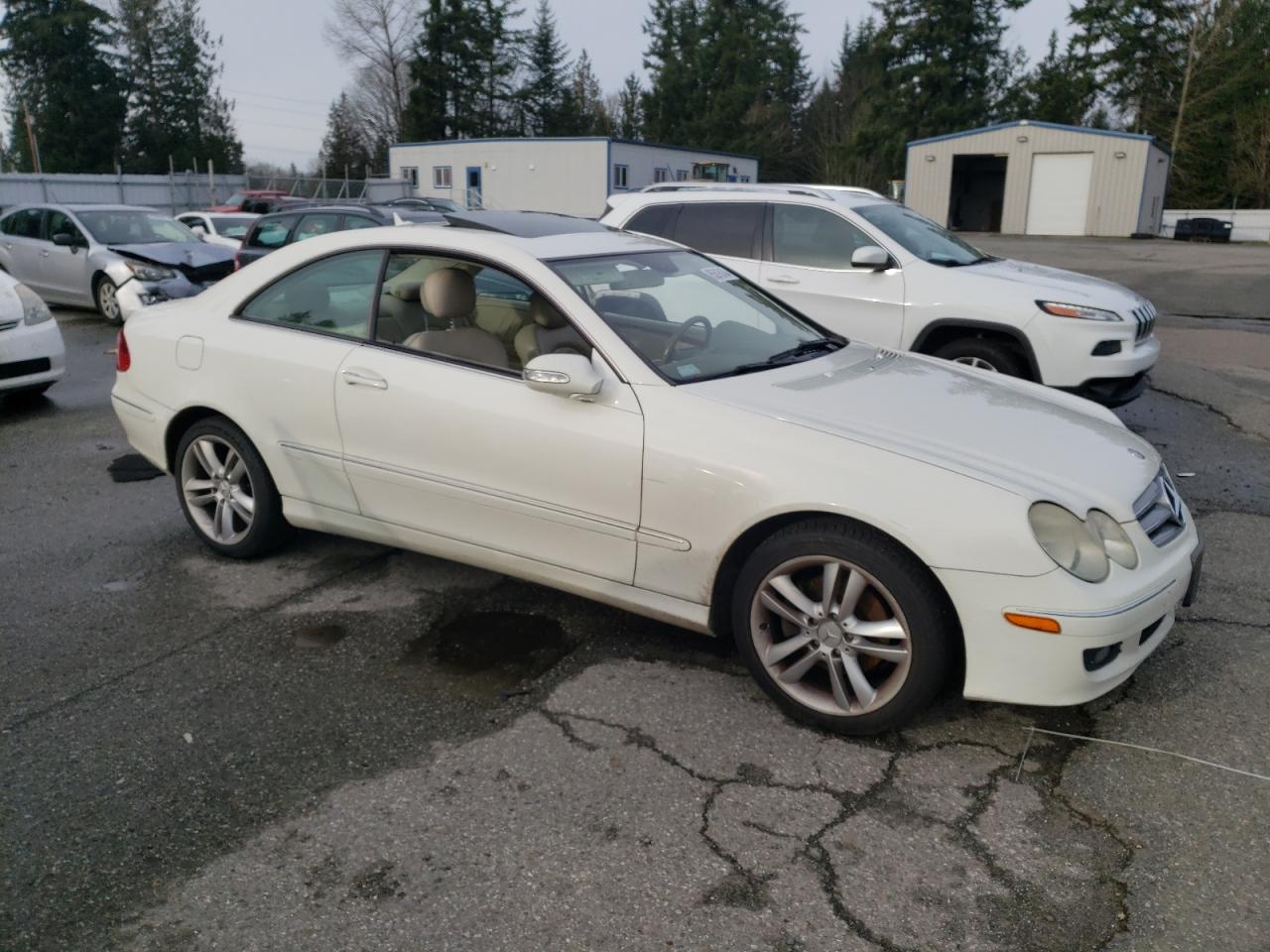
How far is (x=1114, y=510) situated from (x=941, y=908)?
1.37 m

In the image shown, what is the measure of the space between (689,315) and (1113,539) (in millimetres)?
1895

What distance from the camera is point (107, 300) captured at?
13.6m

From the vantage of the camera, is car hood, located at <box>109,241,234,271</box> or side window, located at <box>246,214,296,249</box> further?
side window, located at <box>246,214,296,249</box>

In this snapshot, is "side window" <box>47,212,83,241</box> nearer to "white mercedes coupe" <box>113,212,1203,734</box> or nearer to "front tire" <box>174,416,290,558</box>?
"white mercedes coupe" <box>113,212,1203,734</box>

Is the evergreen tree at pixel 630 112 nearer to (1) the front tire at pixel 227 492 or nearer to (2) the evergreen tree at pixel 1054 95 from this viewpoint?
(2) the evergreen tree at pixel 1054 95

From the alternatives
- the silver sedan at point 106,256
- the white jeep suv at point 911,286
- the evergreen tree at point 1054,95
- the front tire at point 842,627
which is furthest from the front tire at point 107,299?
the evergreen tree at point 1054,95

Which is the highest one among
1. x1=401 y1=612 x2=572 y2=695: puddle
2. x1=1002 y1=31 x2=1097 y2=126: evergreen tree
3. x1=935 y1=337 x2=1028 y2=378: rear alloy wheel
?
x1=1002 y1=31 x2=1097 y2=126: evergreen tree

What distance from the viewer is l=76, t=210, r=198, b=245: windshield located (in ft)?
45.4

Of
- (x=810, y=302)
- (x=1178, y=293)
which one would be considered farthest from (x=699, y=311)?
(x=1178, y=293)

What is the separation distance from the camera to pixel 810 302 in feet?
25.7

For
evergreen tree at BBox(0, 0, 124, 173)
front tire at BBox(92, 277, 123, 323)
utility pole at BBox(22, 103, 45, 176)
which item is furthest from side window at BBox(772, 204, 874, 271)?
evergreen tree at BBox(0, 0, 124, 173)

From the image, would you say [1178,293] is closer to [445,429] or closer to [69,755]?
[445,429]

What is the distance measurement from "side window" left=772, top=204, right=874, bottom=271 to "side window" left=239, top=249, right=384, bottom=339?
4.30 m

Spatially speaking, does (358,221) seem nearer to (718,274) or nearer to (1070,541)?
(718,274)
